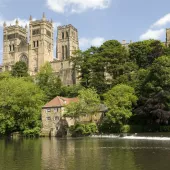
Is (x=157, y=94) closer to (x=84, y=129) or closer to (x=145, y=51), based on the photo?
(x=84, y=129)

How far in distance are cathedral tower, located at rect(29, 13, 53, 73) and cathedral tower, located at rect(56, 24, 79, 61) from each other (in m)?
5.75

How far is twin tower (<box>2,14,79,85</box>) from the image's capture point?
139 metres

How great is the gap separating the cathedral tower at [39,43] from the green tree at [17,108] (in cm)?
7601

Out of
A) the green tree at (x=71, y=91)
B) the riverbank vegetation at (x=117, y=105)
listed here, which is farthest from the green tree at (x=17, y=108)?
the green tree at (x=71, y=91)

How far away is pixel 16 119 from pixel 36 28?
9130 cm

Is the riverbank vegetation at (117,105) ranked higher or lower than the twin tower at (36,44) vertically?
lower

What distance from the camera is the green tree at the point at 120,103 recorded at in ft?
178

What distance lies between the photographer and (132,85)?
63.8 metres

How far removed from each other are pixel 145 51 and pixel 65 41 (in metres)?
75.1

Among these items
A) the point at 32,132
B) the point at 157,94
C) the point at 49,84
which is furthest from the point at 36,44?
the point at 157,94

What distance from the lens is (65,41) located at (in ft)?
489

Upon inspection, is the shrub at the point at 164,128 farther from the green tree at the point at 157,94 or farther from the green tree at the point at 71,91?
the green tree at the point at 71,91

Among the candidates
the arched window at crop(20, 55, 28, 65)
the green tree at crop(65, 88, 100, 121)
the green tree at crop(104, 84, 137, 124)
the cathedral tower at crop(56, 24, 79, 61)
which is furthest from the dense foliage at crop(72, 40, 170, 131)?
the cathedral tower at crop(56, 24, 79, 61)

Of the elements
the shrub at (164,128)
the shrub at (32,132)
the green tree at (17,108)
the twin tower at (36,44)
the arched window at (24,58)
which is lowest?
the shrub at (32,132)
